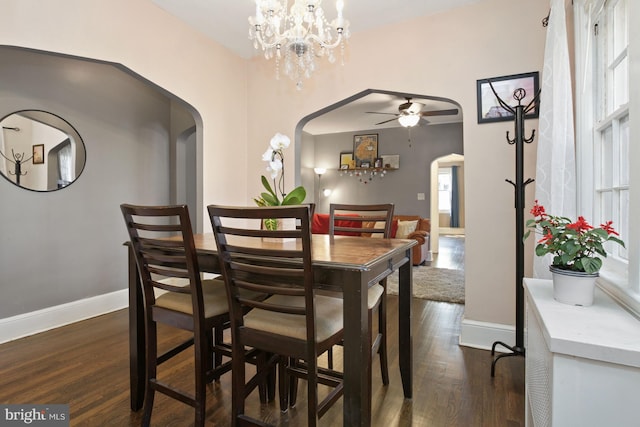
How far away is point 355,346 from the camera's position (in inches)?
48.6

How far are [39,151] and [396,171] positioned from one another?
19.6 feet

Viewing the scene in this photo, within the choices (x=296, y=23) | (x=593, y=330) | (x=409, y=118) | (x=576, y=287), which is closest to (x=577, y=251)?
(x=576, y=287)

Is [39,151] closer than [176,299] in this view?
No

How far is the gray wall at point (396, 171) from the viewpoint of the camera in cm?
688

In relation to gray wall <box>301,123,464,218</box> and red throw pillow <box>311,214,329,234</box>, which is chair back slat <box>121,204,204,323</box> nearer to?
red throw pillow <box>311,214,329,234</box>

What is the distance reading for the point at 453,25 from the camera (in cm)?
272

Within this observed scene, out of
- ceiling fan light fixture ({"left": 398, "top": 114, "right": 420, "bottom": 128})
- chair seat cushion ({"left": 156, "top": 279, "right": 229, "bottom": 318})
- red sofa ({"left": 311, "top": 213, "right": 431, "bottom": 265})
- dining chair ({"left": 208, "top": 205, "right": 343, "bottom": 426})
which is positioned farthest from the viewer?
red sofa ({"left": 311, "top": 213, "right": 431, "bottom": 265})

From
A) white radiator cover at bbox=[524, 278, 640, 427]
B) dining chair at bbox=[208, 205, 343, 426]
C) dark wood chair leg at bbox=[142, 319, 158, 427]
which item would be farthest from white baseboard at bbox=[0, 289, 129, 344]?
white radiator cover at bbox=[524, 278, 640, 427]

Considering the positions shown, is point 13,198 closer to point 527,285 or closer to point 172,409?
point 172,409

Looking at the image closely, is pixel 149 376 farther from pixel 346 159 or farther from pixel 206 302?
pixel 346 159

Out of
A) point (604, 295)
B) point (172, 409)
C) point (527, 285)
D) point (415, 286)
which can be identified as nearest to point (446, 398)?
point (527, 285)

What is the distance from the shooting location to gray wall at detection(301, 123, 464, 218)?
22.6ft

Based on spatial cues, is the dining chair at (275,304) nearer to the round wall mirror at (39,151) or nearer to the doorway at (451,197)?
the round wall mirror at (39,151)

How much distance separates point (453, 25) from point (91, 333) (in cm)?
395
